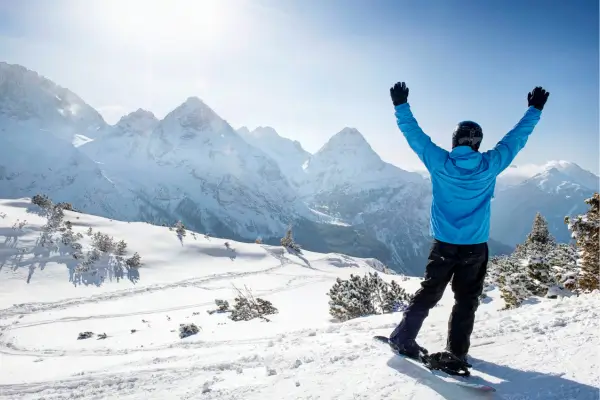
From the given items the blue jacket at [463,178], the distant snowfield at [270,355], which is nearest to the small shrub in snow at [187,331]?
the distant snowfield at [270,355]

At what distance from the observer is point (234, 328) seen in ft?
45.2

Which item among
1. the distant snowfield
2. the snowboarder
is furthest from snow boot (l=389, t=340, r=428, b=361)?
the distant snowfield

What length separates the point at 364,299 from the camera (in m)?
15.6

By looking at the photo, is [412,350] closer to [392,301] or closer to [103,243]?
[392,301]

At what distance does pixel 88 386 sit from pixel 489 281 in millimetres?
24117

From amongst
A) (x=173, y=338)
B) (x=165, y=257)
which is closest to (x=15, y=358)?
(x=173, y=338)

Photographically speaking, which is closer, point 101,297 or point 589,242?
point 589,242

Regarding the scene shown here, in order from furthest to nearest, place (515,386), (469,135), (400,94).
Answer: (400,94) < (469,135) < (515,386)

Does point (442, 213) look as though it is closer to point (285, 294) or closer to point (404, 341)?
point (404, 341)

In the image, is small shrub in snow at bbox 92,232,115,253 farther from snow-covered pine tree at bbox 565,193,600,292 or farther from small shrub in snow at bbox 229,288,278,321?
snow-covered pine tree at bbox 565,193,600,292

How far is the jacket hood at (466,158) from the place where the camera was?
4.04 metres

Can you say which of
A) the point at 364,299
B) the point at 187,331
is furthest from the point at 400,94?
the point at 187,331

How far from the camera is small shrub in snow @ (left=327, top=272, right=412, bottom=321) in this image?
15.4 meters

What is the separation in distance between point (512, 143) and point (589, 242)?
1311 cm
